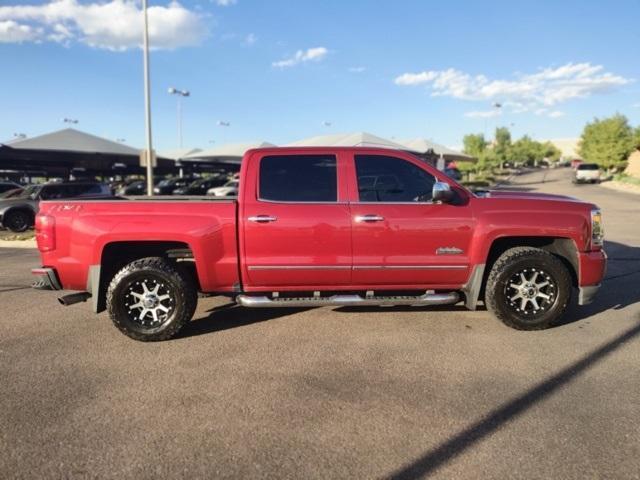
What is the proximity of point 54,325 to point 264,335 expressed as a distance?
2.44 metres

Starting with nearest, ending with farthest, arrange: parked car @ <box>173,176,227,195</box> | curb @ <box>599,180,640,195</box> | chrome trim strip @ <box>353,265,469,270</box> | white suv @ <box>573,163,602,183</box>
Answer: chrome trim strip @ <box>353,265,469,270</box> < parked car @ <box>173,176,227,195</box> < curb @ <box>599,180,640,195</box> < white suv @ <box>573,163,602,183</box>

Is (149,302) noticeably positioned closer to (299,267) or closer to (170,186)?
(299,267)

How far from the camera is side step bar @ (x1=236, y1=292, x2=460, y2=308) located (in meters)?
4.83

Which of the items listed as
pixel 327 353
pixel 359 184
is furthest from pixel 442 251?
pixel 327 353

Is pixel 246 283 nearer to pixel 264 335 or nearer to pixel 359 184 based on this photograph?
pixel 264 335

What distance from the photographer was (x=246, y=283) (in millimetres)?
4965

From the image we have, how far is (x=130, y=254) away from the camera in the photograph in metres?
5.08

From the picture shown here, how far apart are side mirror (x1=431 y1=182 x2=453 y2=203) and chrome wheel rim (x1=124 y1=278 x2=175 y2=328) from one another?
280 centimetres

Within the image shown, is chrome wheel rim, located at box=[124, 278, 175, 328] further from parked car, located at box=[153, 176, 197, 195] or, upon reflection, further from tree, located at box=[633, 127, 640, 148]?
Result: tree, located at box=[633, 127, 640, 148]

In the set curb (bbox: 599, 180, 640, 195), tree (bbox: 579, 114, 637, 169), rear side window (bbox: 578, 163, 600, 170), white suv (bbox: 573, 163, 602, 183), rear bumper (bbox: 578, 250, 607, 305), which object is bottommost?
rear bumper (bbox: 578, 250, 607, 305)

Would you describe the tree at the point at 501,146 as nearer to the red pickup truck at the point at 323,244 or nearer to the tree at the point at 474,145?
the tree at the point at 474,145

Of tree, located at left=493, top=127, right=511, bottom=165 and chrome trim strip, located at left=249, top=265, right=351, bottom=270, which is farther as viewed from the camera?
tree, located at left=493, top=127, right=511, bottom=165

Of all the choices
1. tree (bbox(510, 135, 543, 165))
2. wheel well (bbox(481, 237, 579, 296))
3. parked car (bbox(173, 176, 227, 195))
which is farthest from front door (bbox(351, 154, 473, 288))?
tree (bbox(510, 135, 543, 165))

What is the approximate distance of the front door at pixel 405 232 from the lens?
4.86m
